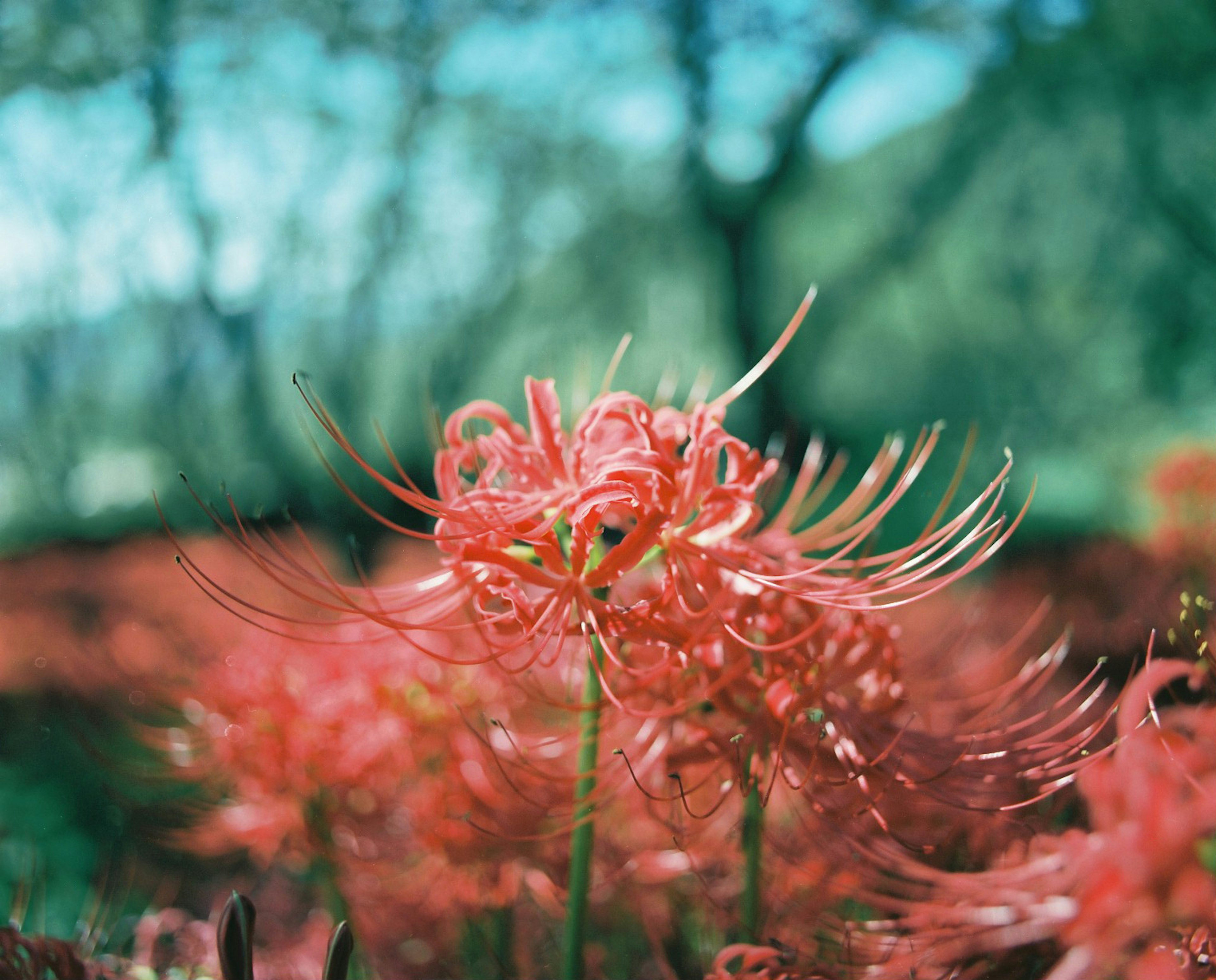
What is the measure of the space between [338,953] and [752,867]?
31 centimetres

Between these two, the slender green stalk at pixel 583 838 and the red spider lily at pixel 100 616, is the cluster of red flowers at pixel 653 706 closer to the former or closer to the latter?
the slender green stalk at pixel 583 838

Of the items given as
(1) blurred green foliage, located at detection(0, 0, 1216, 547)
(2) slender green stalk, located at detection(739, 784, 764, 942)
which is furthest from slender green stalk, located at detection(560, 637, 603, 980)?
(1) blurred green foliage, located at detection(0, 0, 1216, 547)

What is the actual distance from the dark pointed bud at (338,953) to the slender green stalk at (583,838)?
0.15 metres

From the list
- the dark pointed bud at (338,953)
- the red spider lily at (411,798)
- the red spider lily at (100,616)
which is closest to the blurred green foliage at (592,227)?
the red spider lily at (100,616)

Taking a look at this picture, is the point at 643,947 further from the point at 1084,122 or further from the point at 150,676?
the point at 1084,122

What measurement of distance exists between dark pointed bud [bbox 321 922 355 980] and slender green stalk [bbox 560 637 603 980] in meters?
0.15

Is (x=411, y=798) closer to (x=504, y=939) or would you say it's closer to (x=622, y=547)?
(x=504, y=939)

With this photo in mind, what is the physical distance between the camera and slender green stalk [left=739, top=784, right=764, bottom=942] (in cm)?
58

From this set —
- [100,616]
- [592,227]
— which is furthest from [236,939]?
[592,227]

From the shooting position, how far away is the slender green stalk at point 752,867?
1.91 ft

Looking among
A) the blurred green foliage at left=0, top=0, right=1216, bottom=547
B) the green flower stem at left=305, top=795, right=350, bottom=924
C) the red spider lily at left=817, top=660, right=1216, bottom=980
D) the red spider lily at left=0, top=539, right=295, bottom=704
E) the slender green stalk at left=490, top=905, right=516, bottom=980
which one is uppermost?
the blurred green foliage at left=0, top=0, right=1216, bottom=547

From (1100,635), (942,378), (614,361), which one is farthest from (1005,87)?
(614,361)

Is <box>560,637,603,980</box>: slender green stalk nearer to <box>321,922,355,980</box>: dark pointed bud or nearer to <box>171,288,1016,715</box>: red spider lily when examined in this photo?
<box>171,288,1016,715</box>: red spider lily

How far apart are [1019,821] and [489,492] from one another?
17.1 inches
